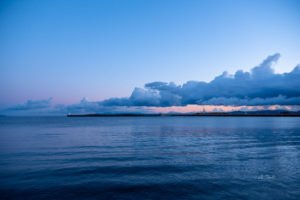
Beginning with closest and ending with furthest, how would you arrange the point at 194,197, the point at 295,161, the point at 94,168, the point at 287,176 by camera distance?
the point at 194,197, the point at 287,176, the point at 94,168, the point at 295,161

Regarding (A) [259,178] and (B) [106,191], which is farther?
(A) [259,178]

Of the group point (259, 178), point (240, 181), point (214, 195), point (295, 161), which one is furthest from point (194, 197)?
point (295, 161)

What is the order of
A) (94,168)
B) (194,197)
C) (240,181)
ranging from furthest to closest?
(94,168)
(240,181)
(194,197)

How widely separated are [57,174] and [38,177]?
1.64 m

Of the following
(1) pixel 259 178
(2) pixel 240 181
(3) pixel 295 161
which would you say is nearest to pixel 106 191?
(2) pixel 240 181

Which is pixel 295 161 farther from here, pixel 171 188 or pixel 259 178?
pixel 171 188

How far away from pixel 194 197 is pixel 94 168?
462 inches

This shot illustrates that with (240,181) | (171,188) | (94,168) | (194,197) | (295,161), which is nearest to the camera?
(194,197)

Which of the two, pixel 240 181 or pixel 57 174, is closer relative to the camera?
pixel 240 181

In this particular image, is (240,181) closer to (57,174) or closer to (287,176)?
(287,176)

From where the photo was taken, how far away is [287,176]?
19.7 meters

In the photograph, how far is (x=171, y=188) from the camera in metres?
16.6

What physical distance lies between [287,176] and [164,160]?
513 inches

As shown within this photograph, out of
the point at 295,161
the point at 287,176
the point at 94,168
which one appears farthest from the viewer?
the point at 295,161
